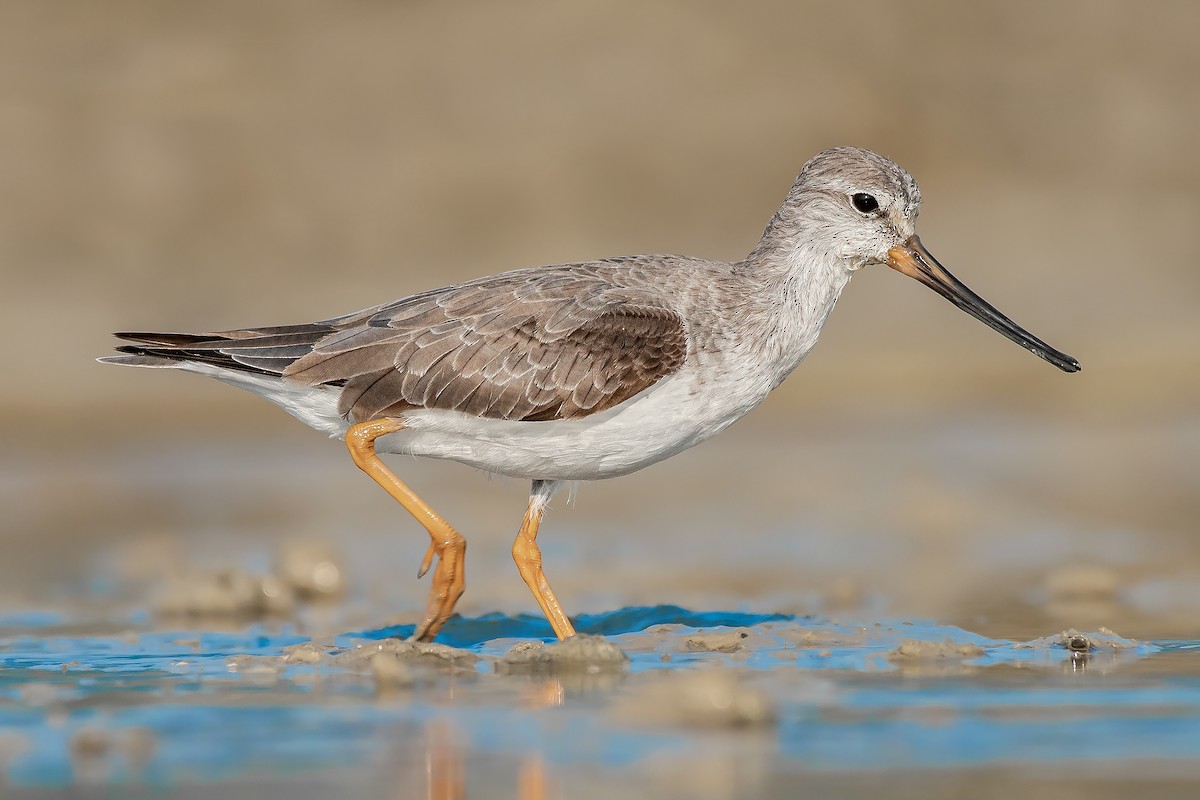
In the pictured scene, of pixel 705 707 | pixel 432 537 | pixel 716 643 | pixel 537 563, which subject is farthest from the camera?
pixel 537 563

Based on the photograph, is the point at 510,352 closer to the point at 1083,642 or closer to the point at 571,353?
the point at 571,353

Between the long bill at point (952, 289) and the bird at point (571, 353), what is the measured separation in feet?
0.04

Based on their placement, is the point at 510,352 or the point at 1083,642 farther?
the point at 510,352

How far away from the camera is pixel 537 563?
32.8 ft

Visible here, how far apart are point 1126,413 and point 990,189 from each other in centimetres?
712

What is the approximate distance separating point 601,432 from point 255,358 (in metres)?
2.33

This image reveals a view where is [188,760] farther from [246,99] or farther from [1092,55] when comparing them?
[1092,55]

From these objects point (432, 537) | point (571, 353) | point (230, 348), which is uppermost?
point (230, 348)

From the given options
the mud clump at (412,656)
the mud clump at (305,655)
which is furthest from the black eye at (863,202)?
the mud clump at (305,655)

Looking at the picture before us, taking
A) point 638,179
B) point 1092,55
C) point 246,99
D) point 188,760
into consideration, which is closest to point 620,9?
point 638,179

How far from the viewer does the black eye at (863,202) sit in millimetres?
9836

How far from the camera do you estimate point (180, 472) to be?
666 inches

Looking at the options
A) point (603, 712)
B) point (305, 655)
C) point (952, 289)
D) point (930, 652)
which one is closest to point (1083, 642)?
point (930, 652)

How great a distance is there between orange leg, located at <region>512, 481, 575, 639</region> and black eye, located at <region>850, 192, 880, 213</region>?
264 centimetres
